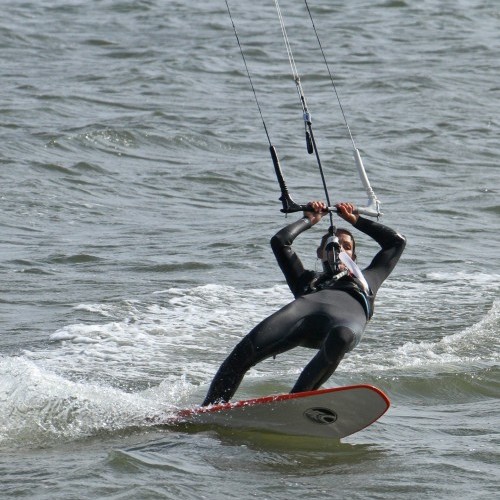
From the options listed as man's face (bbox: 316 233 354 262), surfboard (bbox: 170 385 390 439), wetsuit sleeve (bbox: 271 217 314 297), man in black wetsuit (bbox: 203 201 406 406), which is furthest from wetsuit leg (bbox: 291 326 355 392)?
man's face (bbox: 316 233 354 262)

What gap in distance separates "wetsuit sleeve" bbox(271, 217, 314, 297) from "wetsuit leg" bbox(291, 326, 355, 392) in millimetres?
585

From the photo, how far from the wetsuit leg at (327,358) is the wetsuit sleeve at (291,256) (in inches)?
23.0

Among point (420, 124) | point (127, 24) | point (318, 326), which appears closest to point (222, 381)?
point (318, 326)

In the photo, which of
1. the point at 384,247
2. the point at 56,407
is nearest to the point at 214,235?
the point at 384,247

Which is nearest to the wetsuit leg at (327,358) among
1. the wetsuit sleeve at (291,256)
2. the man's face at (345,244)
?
the wetsuit sleeve at (291,256)

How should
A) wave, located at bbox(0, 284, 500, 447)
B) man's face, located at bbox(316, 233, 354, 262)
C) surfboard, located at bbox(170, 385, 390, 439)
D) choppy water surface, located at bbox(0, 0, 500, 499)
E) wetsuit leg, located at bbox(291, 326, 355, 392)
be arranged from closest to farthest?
1. choppy water surface, located at bbox(0, 0, 500, 499)
2. surfboard, located at bbox(170, 385, 390, 439)
3. wetsuit leg, located at bbox(291, 326, 355, 392)
4. wave, located at bbox(0, 284, 500, 447)
5. man's face, located at bbox(316, 233, 354, 262)

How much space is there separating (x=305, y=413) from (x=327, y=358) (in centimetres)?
35

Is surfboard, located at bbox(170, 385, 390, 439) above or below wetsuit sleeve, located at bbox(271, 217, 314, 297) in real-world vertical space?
below

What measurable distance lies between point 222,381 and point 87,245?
5.41 m

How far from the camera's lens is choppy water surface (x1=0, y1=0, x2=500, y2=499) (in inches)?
270

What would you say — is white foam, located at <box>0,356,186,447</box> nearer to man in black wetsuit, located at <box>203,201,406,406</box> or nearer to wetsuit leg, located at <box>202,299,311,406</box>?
wetsuit leg, located at <box>202,299,311,406</box>

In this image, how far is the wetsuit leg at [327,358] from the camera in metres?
7.14

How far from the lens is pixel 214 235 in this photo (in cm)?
1320

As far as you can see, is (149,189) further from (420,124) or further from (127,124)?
(420,124)
